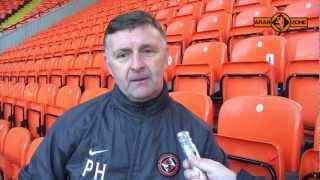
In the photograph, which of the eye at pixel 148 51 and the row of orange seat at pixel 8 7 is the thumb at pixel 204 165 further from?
the row of orange seat at pixel 8 7

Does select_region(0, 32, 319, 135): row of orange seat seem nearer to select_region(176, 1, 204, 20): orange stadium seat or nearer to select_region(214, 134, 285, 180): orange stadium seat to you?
select_region(214, 134, 285, 180): orange stadium seat

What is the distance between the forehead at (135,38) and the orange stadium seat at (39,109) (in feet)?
5.86

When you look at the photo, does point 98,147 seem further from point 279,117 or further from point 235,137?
point 279,117

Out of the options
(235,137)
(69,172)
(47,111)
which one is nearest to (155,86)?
(69,172)

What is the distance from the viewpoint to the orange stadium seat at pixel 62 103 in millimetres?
2441

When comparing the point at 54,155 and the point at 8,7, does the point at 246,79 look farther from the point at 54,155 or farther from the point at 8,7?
the point at 8,7

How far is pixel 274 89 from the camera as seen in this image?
1.88m

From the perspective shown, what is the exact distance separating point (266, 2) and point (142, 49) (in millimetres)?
2510

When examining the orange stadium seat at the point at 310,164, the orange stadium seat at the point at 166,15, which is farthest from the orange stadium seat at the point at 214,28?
the orange stadium seat at the point at 310,164

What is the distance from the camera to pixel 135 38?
0.95 meters

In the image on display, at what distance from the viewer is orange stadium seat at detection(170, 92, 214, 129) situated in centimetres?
147

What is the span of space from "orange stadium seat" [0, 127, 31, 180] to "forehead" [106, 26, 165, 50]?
1.05 meters
